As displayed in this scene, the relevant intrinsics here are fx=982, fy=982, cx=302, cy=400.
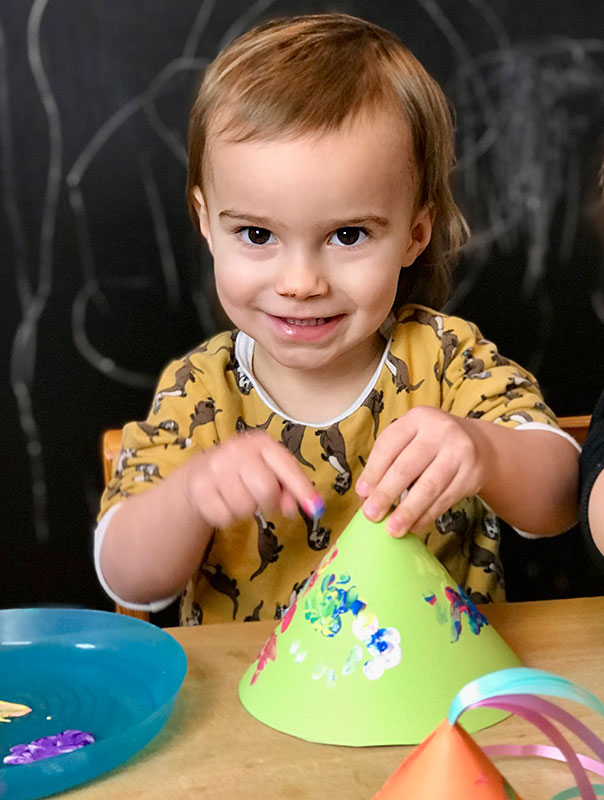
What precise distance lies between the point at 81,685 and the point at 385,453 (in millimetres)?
237

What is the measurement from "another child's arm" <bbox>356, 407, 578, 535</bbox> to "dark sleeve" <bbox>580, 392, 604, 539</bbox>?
0.08 ft

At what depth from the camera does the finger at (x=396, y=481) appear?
576 mm

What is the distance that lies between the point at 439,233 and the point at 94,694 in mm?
556

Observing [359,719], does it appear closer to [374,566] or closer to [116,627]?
[374,566]

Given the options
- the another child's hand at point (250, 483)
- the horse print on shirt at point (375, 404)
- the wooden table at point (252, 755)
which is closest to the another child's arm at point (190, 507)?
the another child's hand at point (250, 483)

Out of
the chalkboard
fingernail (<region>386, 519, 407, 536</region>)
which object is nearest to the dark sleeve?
fingernail (<region>386, 519, 407, 536</region>)

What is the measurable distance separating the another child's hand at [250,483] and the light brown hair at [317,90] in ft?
0.82

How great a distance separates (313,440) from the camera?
92cm

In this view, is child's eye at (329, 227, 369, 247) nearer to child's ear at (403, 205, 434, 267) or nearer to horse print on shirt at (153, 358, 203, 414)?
child's ear at (403, 205, 434, 267)

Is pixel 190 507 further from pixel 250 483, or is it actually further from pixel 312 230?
pixel 312 230

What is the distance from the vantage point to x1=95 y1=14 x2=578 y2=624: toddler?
664 mm

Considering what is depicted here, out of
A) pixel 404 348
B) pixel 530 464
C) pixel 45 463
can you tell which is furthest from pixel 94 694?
pixel 45 463

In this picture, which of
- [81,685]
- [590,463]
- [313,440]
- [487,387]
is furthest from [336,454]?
[81,685]

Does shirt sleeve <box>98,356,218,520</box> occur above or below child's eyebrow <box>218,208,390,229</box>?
below
